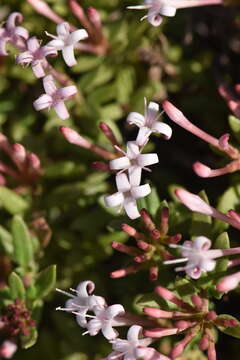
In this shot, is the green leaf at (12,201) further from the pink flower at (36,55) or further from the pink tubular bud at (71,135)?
the pink flower at (36,55)

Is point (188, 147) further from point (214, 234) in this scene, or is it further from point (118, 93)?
point (214, 234)

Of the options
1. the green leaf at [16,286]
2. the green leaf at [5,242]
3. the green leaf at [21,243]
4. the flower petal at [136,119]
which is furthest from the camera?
the green leaf at [5,242]

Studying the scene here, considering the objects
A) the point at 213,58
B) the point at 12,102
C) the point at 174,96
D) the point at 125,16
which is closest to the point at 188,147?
the point at 174,96

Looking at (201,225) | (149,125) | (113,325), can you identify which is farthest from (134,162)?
(113,325)

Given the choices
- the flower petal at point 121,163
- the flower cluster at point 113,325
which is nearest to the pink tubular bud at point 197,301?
the flower cluster at point 113,325

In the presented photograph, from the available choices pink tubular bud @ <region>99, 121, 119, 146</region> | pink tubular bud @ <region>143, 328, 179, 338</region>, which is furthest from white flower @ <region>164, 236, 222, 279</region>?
pink tubular bud @ <region>99, 121, 119, 146</region>

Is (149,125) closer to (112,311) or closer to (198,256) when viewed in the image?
(198,256)
